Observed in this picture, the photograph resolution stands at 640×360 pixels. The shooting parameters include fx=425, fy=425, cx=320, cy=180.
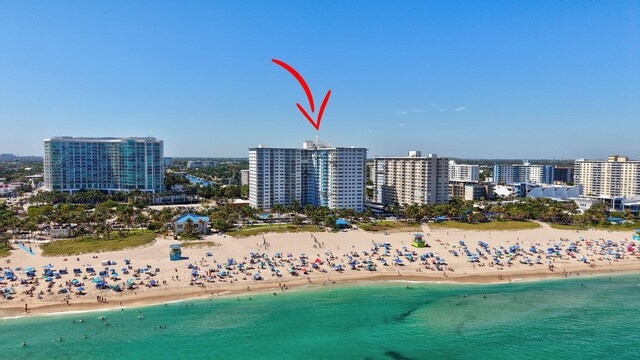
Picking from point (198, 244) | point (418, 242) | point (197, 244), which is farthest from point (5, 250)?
point (418, 242)

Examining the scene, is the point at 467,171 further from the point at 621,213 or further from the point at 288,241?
the point at 288,241

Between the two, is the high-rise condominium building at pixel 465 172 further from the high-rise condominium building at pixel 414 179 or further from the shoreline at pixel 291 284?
the shoreline at pixel 291 284

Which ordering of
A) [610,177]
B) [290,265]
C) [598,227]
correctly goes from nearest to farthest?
[290,265] < [598,227] < [610,177]

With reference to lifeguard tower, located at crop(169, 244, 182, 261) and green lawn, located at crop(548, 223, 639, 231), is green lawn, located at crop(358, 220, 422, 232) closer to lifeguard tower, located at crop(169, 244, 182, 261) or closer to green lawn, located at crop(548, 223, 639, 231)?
green lawn, located at crop(548, 223, 639, 231)

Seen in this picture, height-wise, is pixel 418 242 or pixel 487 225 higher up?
pixel 487 225

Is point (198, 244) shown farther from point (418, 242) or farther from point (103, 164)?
point (103, 164)

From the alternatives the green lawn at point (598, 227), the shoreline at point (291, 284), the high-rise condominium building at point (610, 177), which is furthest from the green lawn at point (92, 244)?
the high-rise condominium building at point (610, 177)

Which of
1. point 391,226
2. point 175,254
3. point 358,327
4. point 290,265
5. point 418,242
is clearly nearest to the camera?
point 358,327

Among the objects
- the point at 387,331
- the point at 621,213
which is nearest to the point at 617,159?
the point at 621,213
